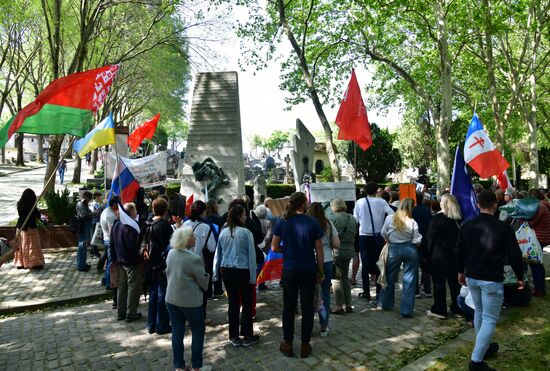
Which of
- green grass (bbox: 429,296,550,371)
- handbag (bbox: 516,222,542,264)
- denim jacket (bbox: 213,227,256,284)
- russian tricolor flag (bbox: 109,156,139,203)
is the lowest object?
green grass (bbox: 429,296,550,371)

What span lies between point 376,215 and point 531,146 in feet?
52.6

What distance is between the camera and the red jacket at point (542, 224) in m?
7.00

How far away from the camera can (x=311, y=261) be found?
15.5 ft

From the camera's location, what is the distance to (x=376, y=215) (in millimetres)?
6902

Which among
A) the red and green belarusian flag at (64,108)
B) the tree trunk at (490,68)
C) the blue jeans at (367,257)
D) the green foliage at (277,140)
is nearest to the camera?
the red and green belarusian flag at (64,108)

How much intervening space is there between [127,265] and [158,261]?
2.46ft

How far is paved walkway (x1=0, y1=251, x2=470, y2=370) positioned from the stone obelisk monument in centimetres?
667

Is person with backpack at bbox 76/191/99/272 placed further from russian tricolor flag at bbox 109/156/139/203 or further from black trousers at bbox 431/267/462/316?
black trousers at bbox 431/267/462/316

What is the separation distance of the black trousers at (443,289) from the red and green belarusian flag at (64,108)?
5328 millimetres

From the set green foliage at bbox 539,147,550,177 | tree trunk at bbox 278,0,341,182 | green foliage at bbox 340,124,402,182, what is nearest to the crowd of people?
tree trunk at bbox 278,0,341,182

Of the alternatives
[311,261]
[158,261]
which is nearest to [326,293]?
[311,261]

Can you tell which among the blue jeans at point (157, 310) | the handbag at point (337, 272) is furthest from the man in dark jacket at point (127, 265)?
the handbag at point (337, 272)

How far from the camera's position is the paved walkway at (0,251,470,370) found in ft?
15.4

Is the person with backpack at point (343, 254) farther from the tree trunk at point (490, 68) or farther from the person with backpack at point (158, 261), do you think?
the tree trunk at point (490, 68)
